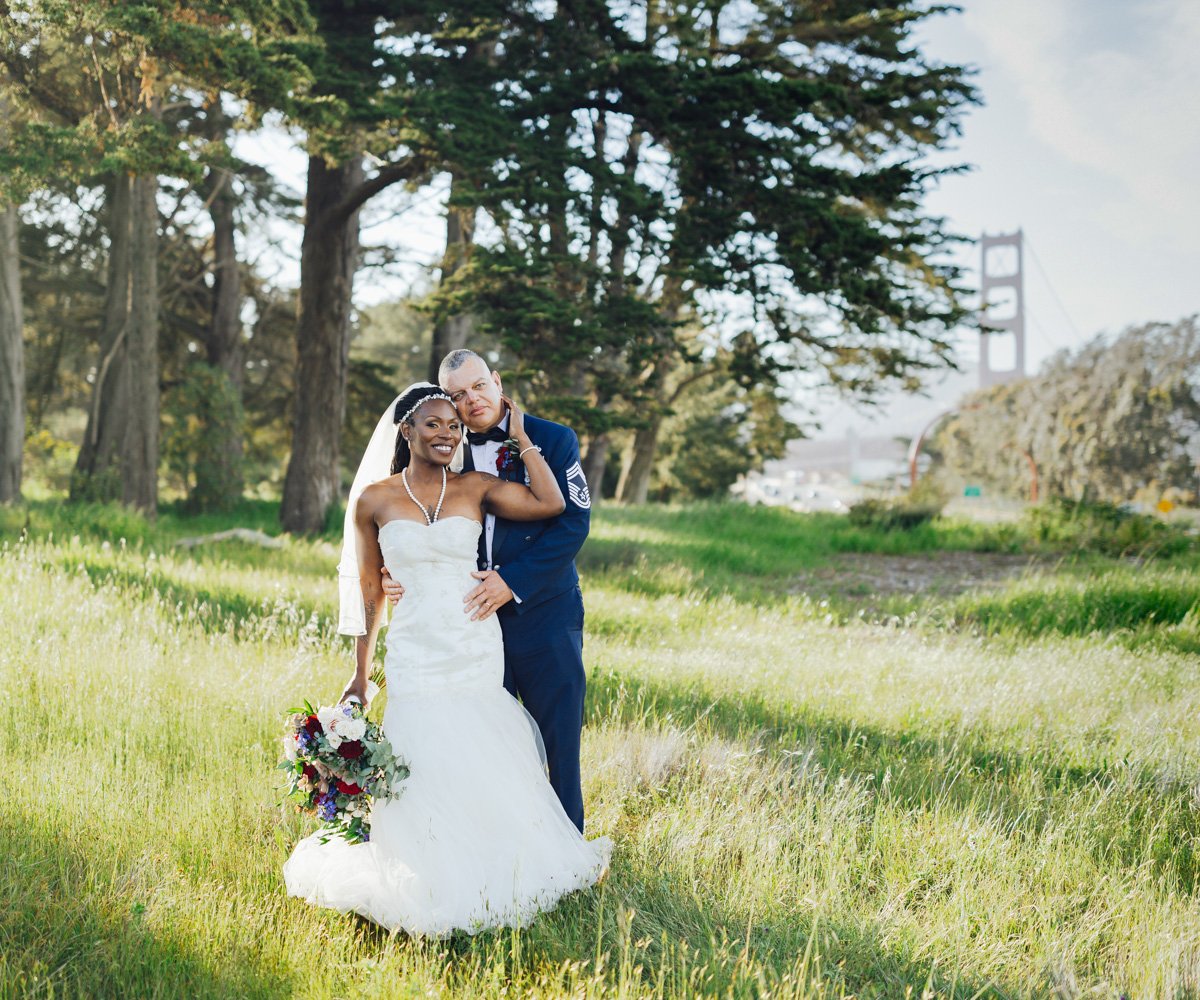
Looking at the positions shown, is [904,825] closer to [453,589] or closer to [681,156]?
[453,589]

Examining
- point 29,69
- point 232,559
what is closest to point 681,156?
point 232,559

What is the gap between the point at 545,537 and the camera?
145 inches

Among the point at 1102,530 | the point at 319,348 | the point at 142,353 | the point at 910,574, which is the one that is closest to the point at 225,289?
the point at 142,353

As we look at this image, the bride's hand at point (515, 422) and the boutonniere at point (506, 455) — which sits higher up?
the bride's hand at point (515, 422)

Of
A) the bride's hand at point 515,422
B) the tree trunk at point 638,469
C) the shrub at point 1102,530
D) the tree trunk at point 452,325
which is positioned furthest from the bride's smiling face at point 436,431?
the tree trunk at point 638,469

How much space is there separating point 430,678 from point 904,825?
2.21 meters

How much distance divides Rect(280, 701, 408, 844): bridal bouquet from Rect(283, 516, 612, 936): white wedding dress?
11 centimetres

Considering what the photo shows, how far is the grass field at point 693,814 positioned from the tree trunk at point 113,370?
Result: 29.2 feet

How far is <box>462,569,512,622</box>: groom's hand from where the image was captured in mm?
3506

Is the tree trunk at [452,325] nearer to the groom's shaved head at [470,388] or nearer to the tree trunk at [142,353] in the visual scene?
the tree trunk at [142,353]

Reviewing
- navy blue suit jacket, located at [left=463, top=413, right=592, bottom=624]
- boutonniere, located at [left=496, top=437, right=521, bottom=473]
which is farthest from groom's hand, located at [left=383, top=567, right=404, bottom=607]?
boutonniere, located at [left=496, top=437, right=521, bottom=473]

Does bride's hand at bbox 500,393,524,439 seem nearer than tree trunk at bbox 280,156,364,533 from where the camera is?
Yes

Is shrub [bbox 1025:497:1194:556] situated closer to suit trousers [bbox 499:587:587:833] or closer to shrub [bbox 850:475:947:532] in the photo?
shrub [bbox 850:475:947:532]

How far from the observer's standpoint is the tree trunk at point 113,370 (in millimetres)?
16641
